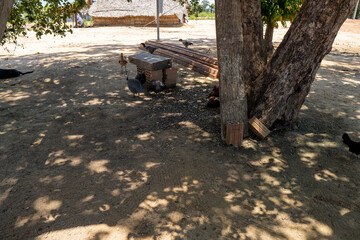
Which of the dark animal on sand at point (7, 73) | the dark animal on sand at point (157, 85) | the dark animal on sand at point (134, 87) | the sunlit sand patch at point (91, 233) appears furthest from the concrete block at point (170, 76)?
the dark animal on sand at point (7, 73)

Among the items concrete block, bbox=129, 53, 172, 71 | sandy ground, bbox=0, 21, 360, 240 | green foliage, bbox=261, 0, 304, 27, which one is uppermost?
green foliage, bbox=261, 0, 304, 27

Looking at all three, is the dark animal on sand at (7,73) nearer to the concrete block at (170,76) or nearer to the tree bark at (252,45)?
the concrete block at (170,76)

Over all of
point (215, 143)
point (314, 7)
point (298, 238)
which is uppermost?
point (314, 7)

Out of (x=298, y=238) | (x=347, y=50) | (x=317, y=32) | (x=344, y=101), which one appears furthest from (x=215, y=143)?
(x=347, y=50)

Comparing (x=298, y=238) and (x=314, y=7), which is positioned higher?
(x=314, y=7)

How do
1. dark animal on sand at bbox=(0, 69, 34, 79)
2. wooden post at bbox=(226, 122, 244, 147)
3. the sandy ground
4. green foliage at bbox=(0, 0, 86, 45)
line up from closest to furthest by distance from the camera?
the sandy ground < wooden post at bbox=(226, 122, 244, 147) < green foliage at bbox=(0, 0, 86, 45) < dark animal on sand at bbox=(0, 69, 34, 79)

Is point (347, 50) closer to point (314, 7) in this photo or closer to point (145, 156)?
point (314, 7)

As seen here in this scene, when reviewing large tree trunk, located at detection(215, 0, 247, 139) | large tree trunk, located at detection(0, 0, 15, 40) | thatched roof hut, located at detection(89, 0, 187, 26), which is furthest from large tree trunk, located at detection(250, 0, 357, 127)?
thatched roof hut, located at detection(89, 0, 187, 26)

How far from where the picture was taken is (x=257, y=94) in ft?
21.1

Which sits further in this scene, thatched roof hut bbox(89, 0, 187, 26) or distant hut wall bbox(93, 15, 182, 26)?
distant hut wall bbox(93, 15, 182, 26)

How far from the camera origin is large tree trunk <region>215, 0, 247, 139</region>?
5.30 meters

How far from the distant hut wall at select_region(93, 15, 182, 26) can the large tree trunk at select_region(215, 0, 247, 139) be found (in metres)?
28.3

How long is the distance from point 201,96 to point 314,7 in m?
4.58

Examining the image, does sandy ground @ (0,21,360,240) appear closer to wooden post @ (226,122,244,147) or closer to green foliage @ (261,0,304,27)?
wooden post @ (226,122,244,147)
